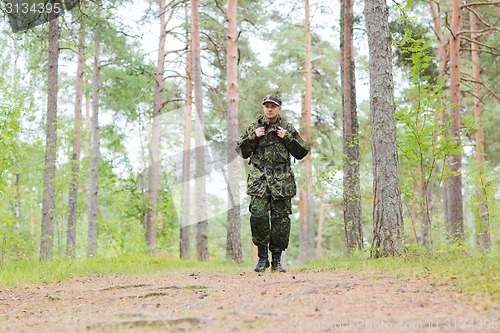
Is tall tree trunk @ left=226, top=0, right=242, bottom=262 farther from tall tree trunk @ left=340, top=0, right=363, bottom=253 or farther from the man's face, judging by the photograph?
the man's face

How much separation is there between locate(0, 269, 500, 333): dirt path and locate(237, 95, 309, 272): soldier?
1.44 meters

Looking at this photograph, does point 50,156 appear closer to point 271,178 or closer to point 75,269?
point 75,269

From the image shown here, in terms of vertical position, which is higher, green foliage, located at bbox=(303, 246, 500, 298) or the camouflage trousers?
the camouflage trousers

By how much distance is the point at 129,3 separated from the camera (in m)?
12.7

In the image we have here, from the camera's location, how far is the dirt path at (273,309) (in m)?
3.06

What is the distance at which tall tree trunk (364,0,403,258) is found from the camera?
7.00 metres

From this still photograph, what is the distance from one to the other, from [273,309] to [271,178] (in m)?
3.29

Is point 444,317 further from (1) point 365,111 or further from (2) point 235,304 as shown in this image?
(1) point 365,111

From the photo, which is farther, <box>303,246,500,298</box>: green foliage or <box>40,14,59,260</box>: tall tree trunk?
<box>40,14,59,260</box>: tall tree trunk

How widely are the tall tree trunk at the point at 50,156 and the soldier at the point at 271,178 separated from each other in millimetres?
7212

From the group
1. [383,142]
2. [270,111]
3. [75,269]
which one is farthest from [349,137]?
[75,269]

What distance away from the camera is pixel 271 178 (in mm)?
6789

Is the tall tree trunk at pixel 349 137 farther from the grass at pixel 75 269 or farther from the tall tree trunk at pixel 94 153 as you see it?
the tall tree trunk at pixel 94 153

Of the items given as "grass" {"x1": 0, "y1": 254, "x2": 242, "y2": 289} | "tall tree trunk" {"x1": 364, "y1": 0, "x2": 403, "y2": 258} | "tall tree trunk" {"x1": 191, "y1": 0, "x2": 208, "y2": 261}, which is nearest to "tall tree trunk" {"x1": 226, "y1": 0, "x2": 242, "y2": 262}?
"tall tree trunk" {"x1": 191, "y1": 0, "x2": 208, "y2": 261}
